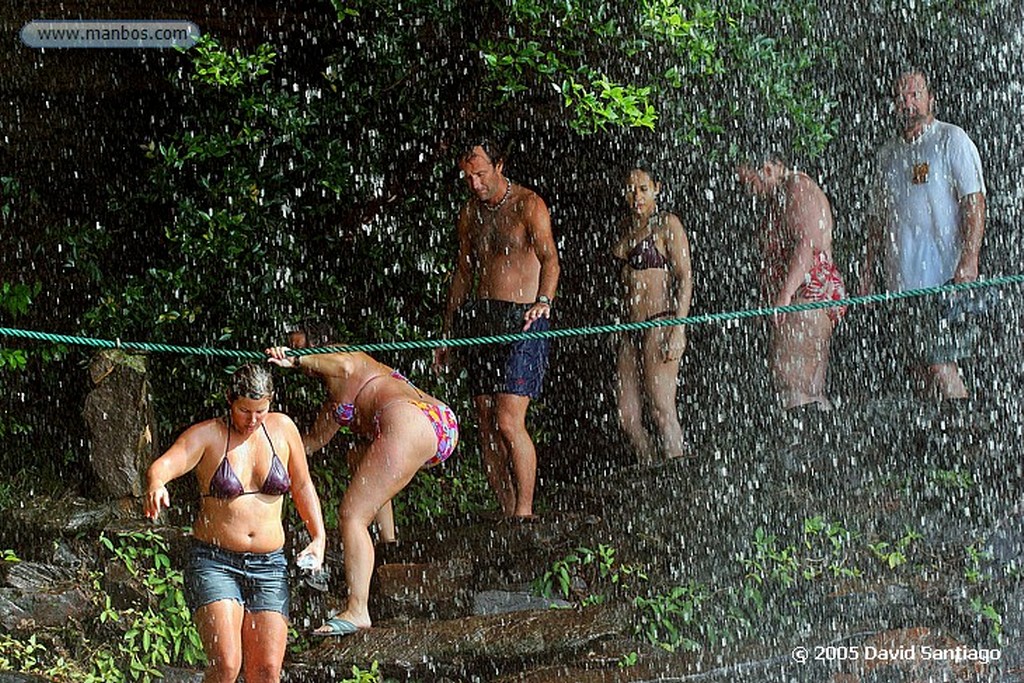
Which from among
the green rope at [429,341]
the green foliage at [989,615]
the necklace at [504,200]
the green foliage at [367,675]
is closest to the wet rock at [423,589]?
the green foliage at [367,675]

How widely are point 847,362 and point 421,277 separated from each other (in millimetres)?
2288

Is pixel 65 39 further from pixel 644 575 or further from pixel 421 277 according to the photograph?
pixel 644 575

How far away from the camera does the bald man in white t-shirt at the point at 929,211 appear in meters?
6.36

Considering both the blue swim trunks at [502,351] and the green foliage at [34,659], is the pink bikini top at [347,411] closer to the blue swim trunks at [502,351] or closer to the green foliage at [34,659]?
the blue swim trunks at [502,351]

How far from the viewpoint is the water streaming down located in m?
5.92

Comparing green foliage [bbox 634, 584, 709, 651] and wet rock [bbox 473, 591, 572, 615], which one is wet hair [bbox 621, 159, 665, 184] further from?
wet rock [bbox 473, 591, 572, 615]

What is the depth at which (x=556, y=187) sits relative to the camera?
23.4ft

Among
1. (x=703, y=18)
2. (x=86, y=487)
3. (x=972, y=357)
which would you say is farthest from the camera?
(x=972, y=357)

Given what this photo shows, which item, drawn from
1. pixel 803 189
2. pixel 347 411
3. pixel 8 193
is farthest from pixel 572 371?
pixel 8 193

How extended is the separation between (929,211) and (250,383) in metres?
3.18

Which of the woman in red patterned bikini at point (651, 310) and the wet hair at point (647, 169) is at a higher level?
the wet hair at point (647, 169)

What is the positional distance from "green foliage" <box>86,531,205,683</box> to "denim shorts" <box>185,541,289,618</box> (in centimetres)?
66

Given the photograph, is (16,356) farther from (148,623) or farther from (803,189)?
A: (803,189)

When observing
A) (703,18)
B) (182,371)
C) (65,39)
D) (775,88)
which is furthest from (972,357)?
(65,39)
